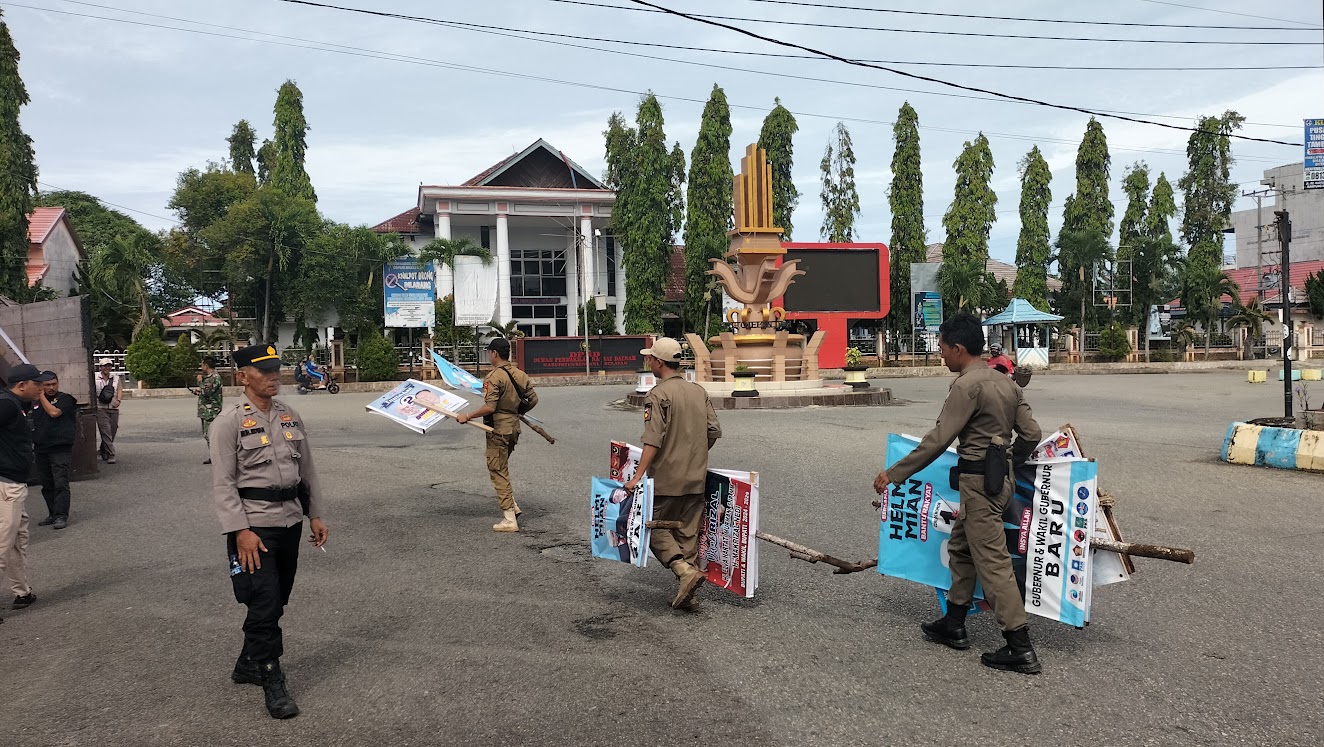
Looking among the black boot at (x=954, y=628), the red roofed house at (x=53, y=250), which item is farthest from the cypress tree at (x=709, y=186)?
the black boot at (x=954, y=628)

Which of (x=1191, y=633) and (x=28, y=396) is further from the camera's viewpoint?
(x=28, y=396)

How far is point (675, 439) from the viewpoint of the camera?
17.3 ft

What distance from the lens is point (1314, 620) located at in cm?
485

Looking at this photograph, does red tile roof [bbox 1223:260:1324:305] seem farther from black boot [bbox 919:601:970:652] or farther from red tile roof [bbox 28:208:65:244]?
red tile roof [bbox 28:208:65:244]

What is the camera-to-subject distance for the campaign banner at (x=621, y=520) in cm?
526

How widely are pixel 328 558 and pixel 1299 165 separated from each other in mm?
71162

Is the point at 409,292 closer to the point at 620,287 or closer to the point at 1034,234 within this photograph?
the point at 620,287

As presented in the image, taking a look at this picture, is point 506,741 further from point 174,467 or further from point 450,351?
point 450,351

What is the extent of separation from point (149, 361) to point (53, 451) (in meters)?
25.2

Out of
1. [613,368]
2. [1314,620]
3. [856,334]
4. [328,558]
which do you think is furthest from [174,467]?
[856,334]

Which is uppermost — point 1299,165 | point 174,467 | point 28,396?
point 1299,165

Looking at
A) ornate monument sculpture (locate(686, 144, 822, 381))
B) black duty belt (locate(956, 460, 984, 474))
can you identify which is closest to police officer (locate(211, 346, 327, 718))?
black duty belt (locate(956, 460, 984, 474))

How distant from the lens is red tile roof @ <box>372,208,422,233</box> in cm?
4781

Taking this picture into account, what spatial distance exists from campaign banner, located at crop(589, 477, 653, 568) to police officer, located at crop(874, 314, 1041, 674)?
1.43 metres
